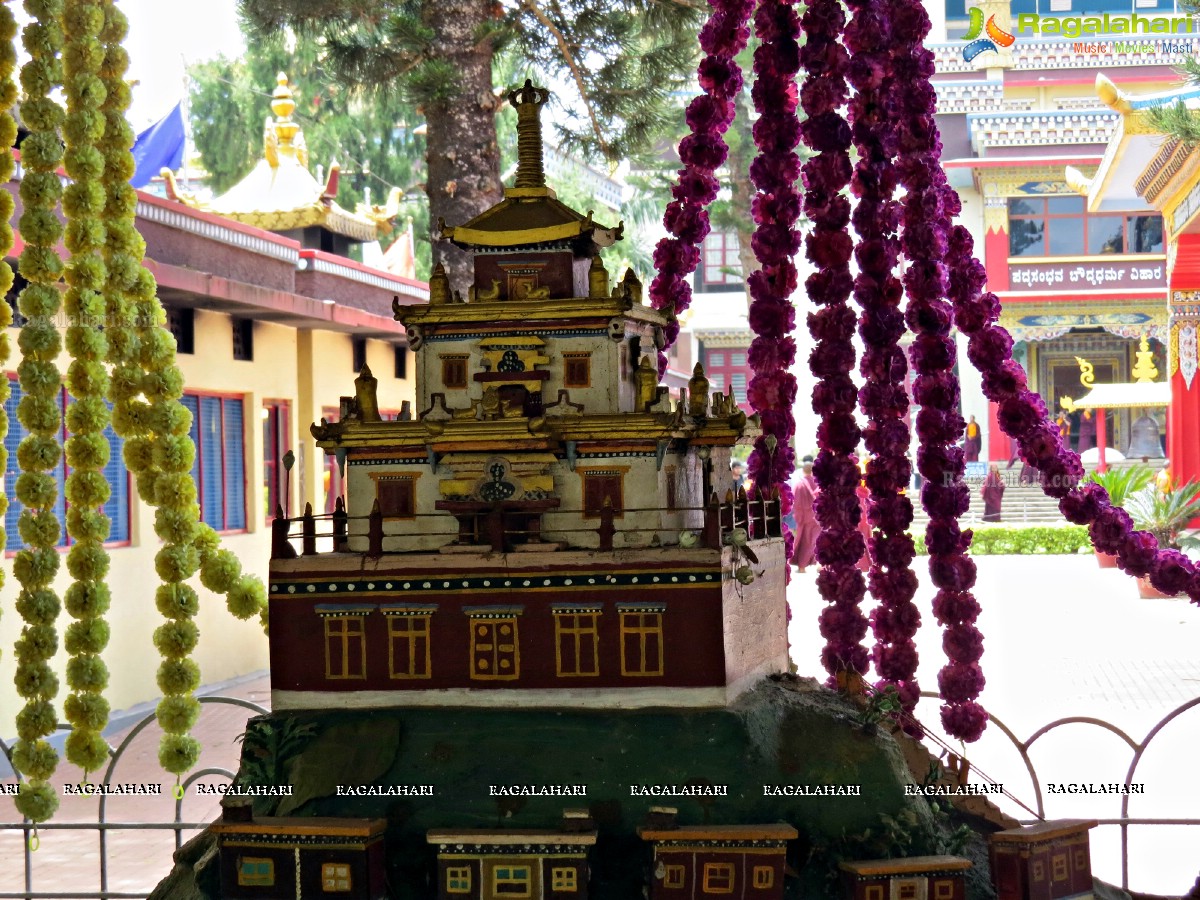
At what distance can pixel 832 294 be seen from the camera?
233 inches

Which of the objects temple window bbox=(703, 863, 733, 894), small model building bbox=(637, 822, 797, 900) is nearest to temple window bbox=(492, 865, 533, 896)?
small model building bbox=(637, 822, 797, 900)

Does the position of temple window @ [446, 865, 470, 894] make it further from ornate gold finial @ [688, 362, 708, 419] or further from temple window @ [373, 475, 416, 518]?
ornate gold finial @ [688, 362, 708, 419]

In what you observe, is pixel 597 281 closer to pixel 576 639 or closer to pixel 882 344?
pixel 882 344

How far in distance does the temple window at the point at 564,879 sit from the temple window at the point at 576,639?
77 cm

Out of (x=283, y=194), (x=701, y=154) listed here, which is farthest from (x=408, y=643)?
(x=283, y=194)

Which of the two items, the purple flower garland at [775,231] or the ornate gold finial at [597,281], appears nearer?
the ornate gold finial at [597,281]

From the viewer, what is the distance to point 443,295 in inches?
236

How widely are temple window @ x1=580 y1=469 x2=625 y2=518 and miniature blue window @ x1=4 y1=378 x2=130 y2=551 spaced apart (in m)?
5.77

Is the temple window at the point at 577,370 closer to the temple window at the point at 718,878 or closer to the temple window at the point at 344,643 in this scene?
the temple window at the point at 344,643

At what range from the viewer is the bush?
985 inches

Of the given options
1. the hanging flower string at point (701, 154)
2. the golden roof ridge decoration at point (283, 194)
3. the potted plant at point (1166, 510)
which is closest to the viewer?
the hanging flower string at point (701, 154)

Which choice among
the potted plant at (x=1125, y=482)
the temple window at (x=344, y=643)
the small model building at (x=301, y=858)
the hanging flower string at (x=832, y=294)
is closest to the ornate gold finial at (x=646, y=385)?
the hanging flower string at (x=832, y=294)

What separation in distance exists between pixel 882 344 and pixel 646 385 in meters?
0.98

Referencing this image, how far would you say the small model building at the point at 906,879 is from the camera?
4988mm
